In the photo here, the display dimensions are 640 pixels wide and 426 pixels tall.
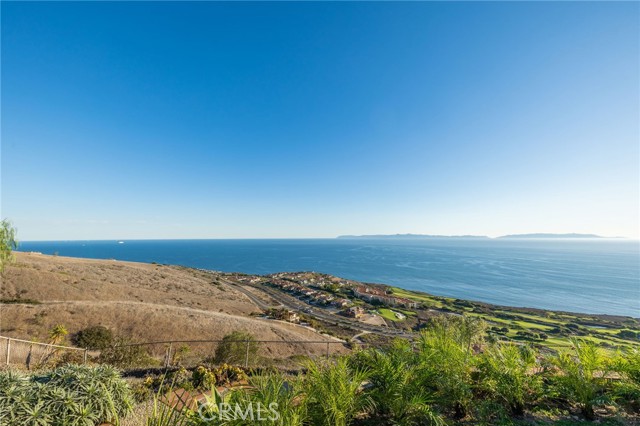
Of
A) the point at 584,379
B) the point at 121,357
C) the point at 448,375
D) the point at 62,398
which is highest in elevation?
the point at 448,375

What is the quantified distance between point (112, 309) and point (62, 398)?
3179 centimetres

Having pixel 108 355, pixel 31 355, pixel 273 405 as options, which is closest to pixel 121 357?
pixel 108 355

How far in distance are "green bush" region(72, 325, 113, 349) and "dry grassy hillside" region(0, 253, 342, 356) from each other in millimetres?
1640

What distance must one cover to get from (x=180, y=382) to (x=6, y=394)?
13.6ft

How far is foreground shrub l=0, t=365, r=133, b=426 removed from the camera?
192 inches

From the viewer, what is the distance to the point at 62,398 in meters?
5.17

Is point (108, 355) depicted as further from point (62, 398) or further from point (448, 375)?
point (448, 375)

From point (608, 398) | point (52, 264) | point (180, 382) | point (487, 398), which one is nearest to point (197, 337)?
point (180, 382)

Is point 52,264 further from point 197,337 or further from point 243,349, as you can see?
point 243,349

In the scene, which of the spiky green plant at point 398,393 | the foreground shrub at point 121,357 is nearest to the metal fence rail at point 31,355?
the foreground shrub at point 121,357

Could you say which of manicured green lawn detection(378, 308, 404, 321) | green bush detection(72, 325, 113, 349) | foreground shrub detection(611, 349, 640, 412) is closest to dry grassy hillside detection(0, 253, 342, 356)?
green bush detection(72, 325, 113, 349)

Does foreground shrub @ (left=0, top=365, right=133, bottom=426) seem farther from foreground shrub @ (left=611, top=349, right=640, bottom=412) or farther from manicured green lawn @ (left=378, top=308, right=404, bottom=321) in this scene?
manicured green lawn @ (left=378, top=308, right=404, bottom=321)

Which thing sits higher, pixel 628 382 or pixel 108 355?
pixel 628 382

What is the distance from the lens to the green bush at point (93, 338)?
22844 mm
